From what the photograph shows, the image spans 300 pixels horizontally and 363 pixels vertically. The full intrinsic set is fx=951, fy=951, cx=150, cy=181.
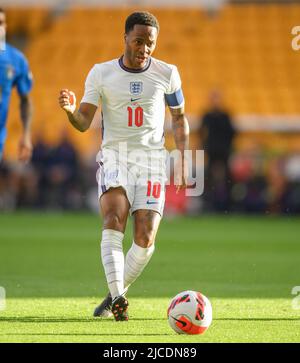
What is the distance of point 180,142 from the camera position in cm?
750

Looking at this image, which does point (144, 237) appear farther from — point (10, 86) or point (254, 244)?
point (254, 244)

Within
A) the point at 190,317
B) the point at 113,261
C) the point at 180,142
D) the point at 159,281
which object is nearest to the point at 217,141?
the point at 159,281

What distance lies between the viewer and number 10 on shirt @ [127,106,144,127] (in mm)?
7371

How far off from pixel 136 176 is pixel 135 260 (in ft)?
2.13

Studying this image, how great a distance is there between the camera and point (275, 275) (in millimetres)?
10328

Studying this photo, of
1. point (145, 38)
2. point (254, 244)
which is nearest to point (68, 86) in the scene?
point (254, 244)

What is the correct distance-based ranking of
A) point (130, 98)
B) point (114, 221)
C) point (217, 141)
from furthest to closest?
1. point (217, 141)
2. point (130, 98)
3. point (114, 221)

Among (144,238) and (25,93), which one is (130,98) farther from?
(25,93)

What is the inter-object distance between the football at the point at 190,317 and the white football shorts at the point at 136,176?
3.82 feet

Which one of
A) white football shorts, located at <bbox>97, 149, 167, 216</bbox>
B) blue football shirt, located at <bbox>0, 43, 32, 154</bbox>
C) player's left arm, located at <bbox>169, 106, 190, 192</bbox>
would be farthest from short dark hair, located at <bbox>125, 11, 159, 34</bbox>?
blue football shirt, located at <bbox>0, 43, 32, 154</bbox>

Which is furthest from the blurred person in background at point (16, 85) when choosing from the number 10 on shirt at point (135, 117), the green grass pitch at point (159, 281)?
the number 10 on shirt at point (135, 117)

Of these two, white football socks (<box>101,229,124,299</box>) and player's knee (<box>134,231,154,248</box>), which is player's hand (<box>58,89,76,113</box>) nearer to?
white football socks (<box>101,229,124,299</box>)

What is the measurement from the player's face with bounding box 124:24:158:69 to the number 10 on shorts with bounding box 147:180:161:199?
0.92 metres
